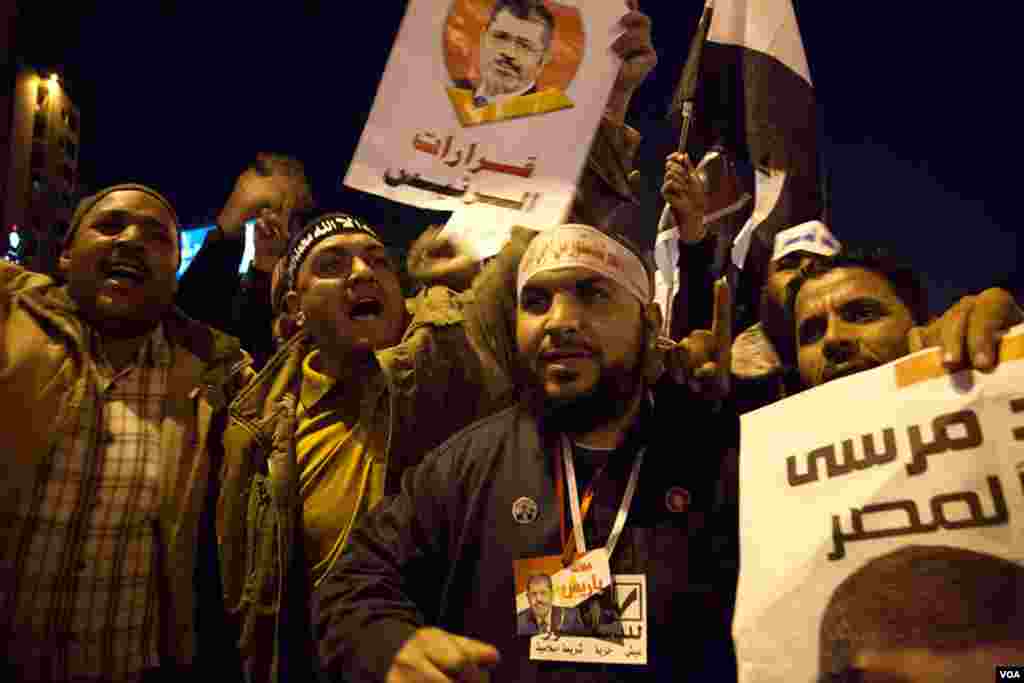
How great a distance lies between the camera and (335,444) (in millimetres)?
2523

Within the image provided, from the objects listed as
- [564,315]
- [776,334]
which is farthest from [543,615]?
[776,334]

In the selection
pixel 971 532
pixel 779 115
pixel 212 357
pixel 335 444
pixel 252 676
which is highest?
pixel 779 115

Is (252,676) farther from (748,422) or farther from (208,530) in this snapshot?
(748,422)

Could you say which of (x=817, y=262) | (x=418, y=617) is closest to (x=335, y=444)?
(x=418, y=617)

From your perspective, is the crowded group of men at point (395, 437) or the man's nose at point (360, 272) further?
the man's nose at point (360, 272)

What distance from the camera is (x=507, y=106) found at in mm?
2346

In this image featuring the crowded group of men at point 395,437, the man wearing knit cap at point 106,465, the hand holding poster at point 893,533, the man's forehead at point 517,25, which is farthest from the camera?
the man's forehead at point 517,25

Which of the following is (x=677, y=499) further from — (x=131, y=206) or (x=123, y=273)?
(x=131, y=206)

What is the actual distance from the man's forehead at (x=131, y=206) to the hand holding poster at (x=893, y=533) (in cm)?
230

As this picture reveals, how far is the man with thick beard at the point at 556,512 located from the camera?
59.9 inches

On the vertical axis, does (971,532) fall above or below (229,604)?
above

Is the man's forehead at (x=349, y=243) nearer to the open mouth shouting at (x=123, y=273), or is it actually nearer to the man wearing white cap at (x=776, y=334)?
the open mouth shouting at (x=123, y=273)

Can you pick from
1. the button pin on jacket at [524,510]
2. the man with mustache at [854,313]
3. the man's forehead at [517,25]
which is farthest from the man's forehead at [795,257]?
the button pin on jacket at [524,510]

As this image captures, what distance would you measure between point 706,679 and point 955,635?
1.97ft
